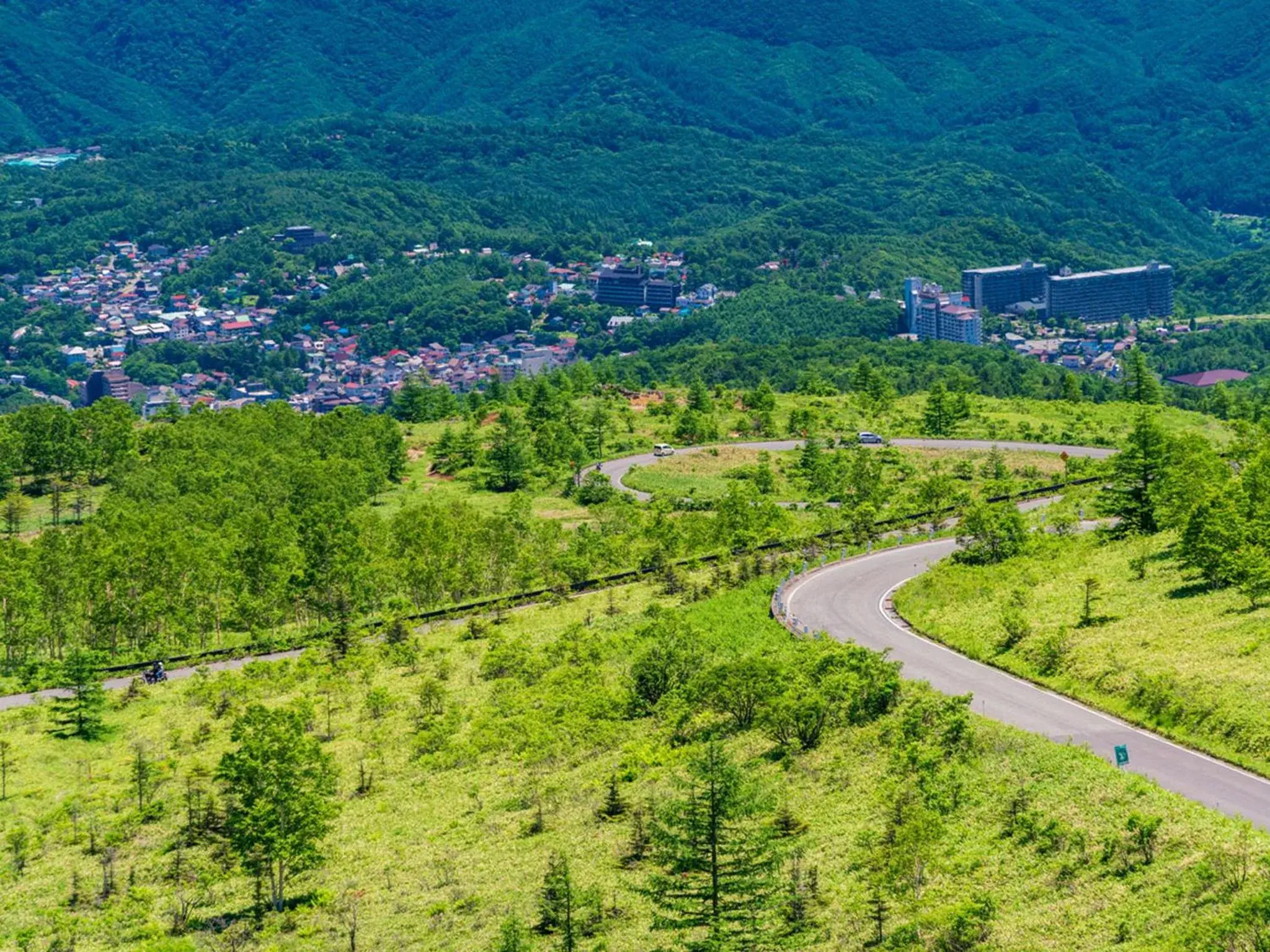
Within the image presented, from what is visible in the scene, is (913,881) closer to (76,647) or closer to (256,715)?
(256,715)

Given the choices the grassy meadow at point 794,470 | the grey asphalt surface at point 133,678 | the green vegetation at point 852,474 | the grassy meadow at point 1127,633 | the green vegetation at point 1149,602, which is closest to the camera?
the grassy meadow at point 1127,633

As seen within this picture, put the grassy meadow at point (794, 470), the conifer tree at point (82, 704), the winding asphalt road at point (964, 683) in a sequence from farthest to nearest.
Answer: the grassy meadow at point (794, 470) < the conifer tree at point (82, 704) < the winding asphalt road at point (964, 683)

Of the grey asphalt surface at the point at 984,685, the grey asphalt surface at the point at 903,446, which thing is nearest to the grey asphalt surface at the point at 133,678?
the grey asphalt surface at the point at 984,685

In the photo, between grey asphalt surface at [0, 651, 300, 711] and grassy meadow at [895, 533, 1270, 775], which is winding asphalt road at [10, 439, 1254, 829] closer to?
grey asphalt surface at [0, 651, 300, 711]

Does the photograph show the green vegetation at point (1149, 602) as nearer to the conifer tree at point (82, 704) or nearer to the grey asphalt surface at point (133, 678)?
the grey asphalt surface at point (133, 678)

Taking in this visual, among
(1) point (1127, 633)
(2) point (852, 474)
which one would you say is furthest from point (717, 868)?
(2) point (852, 474)

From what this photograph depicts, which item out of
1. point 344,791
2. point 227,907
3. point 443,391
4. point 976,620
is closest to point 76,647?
point 344,791

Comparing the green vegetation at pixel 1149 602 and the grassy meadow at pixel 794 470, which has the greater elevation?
the green vegetation at pixel 1149 602
